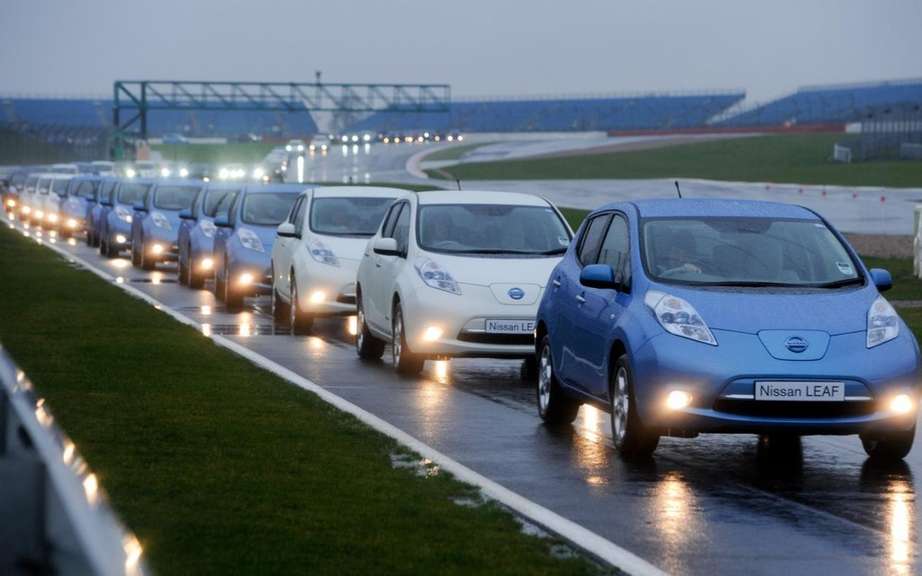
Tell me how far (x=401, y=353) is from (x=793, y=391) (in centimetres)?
625

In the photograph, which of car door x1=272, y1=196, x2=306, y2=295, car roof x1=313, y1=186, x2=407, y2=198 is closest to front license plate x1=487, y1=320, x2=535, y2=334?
car door x1=272, y1=196, x2=306, y2=295

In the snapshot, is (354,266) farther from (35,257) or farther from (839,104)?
(839,104)

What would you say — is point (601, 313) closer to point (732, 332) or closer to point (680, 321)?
point (680, 321)

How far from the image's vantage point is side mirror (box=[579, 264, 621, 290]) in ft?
35.6

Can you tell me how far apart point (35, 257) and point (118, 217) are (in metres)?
2.88

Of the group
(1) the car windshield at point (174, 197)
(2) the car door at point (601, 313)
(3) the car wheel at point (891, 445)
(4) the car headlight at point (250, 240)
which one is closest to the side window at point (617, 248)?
(2) the car door at point (601, 313)

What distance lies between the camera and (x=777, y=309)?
33.7 ft

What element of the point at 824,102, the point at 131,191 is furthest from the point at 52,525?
the point at 824,102

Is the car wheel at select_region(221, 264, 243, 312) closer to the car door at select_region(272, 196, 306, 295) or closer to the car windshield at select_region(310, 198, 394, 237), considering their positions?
the car door at select_region(272, 196, 306, 295)

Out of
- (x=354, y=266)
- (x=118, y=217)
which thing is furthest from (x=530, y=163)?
(x=354, y=266)

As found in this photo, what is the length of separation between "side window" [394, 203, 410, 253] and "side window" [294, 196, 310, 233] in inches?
151

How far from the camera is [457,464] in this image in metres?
10.1

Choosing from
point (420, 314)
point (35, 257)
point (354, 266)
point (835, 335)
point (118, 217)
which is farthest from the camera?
point (118, 217)

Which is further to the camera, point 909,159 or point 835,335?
point 909,159
